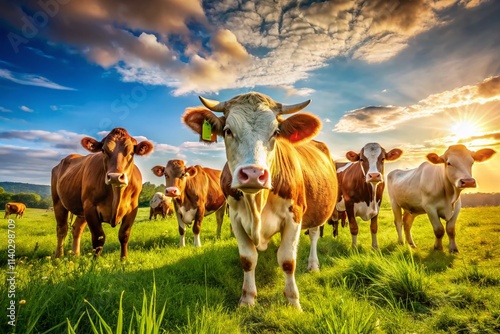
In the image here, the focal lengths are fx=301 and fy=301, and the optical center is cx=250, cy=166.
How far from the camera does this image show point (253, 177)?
2908 mm

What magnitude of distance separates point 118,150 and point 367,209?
6368mm

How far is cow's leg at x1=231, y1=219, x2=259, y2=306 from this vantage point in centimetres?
400

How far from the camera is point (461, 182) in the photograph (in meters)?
6.55

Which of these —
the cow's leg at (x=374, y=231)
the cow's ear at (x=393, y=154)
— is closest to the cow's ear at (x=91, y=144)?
the cow's leg at (x=374, y=231)

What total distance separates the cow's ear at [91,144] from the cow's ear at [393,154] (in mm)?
7146

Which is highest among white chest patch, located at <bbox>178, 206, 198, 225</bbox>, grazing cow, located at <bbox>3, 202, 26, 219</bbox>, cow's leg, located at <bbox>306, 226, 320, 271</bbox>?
white chest patch, located at <bbox>178, 206, 198, 225</bbox>

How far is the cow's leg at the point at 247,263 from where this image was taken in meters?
4.00

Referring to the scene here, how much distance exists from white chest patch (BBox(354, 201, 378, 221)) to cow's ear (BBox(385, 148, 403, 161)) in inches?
51.9

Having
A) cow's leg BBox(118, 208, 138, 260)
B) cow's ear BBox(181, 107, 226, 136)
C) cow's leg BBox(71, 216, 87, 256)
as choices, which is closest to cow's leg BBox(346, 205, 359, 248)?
cow's ear BBox(181, 107, 226, 136)

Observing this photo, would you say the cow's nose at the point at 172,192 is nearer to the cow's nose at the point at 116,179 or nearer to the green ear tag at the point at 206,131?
the cow's nose at the point at 116,179

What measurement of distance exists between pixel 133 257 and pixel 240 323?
360cm

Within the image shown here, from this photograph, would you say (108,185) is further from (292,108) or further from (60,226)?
(292,108)

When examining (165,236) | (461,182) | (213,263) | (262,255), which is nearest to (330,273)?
(262,255)

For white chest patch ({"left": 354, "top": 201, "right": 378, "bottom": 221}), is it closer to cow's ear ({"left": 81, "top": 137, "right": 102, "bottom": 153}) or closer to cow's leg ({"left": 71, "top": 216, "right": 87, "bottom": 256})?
cow's ear ({"left": 81, "top": 137, "right": 102, "bottom": 153})
